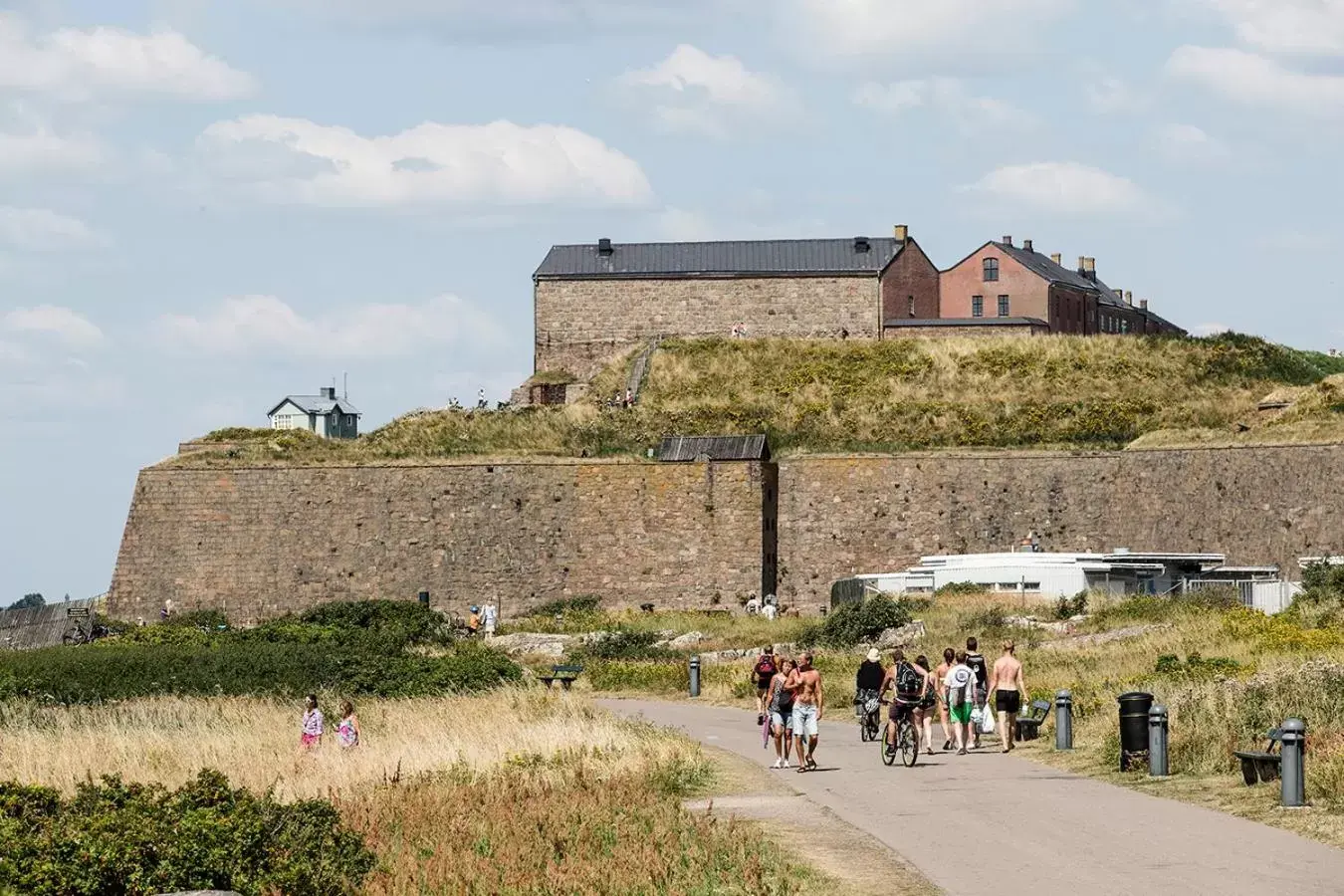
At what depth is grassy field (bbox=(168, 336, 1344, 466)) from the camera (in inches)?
2312

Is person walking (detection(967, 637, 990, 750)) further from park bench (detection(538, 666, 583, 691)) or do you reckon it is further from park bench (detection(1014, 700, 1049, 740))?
park bench (detection(538, 666, 583, 691))

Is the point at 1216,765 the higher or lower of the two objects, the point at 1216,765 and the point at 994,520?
the lower

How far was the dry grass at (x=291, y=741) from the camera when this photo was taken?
73.0ft

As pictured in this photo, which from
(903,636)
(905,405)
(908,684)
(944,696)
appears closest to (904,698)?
(908,684)

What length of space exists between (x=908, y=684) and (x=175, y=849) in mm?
12295

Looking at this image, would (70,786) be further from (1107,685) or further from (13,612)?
(13,612)

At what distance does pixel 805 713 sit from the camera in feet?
81.0

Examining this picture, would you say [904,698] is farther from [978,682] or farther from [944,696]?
[978,682]

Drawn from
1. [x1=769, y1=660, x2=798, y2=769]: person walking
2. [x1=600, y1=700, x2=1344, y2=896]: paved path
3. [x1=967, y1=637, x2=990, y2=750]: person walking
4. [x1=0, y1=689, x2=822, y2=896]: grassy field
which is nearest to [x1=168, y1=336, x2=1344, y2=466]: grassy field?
[x1=0, y1=689, x2=822, y2=896]: grassy field

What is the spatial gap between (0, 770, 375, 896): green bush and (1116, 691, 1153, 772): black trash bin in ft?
36.1

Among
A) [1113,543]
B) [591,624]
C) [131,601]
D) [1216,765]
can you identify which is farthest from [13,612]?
[1216,765]

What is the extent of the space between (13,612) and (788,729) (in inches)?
1459

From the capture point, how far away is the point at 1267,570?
1966 inches

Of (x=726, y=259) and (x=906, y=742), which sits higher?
(x=726, y=259)
